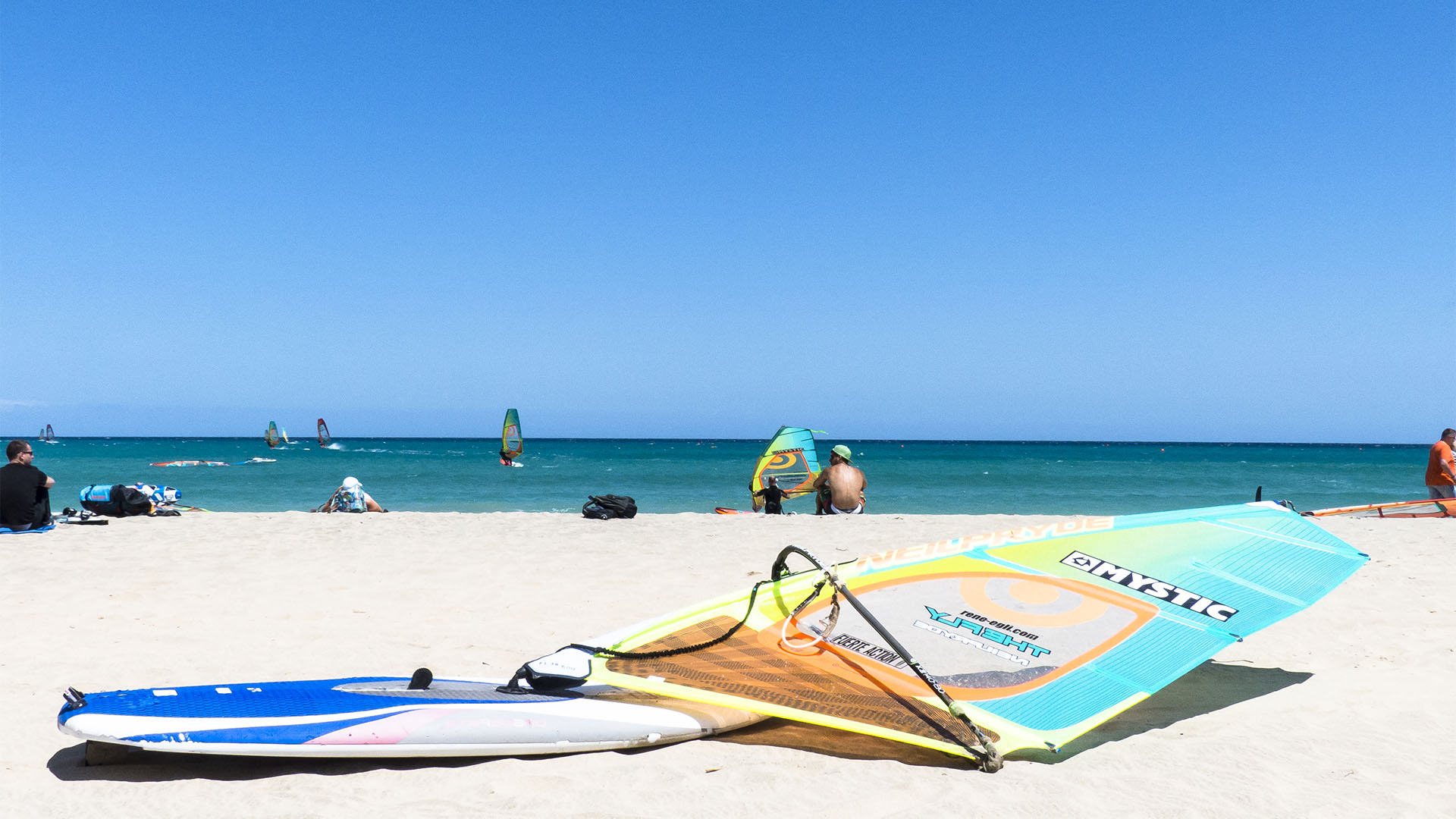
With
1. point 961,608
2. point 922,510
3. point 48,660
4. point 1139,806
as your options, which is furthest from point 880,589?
point 922,510

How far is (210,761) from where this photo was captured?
269cm

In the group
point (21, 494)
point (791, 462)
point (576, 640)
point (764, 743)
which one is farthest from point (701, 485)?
point (764, 743)

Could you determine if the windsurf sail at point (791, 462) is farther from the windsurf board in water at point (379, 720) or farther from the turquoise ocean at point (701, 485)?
→ the windsurf board in water at point (379, 720)

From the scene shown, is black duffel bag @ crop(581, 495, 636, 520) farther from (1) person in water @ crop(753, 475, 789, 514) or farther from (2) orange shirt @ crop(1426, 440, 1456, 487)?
(2) orange shirt @ crop(1426, 440, 1456, 487)

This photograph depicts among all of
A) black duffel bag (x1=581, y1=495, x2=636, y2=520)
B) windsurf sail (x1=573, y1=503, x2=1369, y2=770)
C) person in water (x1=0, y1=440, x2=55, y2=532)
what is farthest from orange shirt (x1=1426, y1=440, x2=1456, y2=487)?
person in water (x1=0, y1=440, x2=55, y2=532)

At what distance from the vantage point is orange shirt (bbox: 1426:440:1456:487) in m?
10.9

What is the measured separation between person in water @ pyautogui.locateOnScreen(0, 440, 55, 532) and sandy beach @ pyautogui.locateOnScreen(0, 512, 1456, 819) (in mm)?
1273

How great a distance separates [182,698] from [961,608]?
266 cm

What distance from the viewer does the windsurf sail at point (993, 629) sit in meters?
2.89

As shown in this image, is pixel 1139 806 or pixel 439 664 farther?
pixel 439 664

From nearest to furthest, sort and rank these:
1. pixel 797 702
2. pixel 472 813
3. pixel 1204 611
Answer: pixel 472 813, pixel 797 702, pixel 1204 611

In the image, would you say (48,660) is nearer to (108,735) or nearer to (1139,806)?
(108,735)

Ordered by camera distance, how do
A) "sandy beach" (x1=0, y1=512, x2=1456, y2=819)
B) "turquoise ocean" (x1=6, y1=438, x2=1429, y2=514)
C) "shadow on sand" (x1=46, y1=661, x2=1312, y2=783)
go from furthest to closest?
"turquoise ocean" (x1=6, y1=438, x2=1429, y2=514) < "shadow on sand" (x1=46, y1=661, x2=1312, y2=783) < "sandy beach" (x1=0, y1=512, x2=1456, y2=819)

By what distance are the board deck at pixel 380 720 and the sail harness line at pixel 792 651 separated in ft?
0.19
